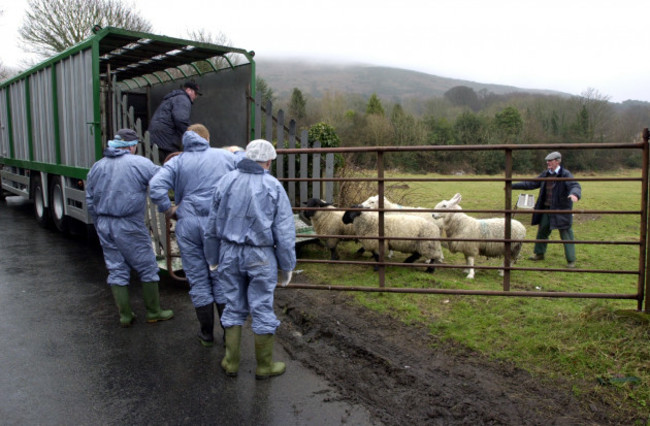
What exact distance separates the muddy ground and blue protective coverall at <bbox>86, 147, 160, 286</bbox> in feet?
5.43

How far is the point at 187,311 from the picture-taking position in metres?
5.63

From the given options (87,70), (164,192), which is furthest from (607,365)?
(87,70)

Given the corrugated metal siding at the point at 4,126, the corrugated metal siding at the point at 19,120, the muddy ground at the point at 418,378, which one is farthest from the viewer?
the corrugated metal siding at the point at 4,126

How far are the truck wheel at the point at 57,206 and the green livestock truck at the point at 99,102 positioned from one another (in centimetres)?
2

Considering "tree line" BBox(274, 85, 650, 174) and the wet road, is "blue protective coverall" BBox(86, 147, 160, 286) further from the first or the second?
"tree line" BBox(274, 85, 650, 174)

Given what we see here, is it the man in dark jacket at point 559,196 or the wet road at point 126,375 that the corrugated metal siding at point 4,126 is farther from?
the man in dark jacket at point 559,196

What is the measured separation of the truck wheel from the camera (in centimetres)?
965

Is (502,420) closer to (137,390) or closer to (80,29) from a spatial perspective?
(137,390)

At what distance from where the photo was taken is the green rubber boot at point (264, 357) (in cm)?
392

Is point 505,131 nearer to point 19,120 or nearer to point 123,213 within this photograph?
point 19,120

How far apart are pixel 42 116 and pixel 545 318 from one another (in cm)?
950

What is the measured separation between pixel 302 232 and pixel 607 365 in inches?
197

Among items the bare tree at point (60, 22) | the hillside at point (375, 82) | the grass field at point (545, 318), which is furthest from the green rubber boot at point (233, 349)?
the hillside at point (375, 82)

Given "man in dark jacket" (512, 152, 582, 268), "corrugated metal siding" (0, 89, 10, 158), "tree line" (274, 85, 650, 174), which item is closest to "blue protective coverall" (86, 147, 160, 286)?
"man in dark jacket" (512, 152, 582, 268)
